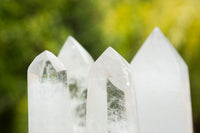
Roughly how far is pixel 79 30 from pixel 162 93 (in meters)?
4.53

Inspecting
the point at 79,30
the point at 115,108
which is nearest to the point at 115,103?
the point at 115,108

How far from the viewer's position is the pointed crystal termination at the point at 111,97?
0.43 meters

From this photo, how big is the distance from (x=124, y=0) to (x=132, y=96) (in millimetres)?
5576

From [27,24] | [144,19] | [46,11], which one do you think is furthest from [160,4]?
[27,24]

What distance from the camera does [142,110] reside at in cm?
49

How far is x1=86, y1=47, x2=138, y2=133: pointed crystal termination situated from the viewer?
43cm

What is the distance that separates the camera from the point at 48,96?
1.54ft

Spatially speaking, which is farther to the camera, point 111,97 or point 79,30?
point 79,30

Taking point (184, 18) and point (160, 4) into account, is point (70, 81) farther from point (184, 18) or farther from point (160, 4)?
point (160, 4)

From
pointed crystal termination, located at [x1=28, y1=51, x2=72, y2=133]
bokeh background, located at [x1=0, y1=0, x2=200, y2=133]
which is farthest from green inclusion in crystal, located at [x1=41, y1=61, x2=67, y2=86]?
bokeh background, located at [x1=0, y1=0, x2=200, y2=133]

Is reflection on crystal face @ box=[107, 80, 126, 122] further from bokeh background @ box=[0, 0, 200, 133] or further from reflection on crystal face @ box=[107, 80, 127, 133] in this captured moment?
bokeh background @ box=[0, 0, 200, 133]

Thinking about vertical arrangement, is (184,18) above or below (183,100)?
above

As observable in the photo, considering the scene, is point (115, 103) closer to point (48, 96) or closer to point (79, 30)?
point (48, 96)

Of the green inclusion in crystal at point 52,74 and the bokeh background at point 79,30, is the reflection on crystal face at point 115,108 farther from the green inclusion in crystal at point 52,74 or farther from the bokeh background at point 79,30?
the bokeh background at point 79,30
